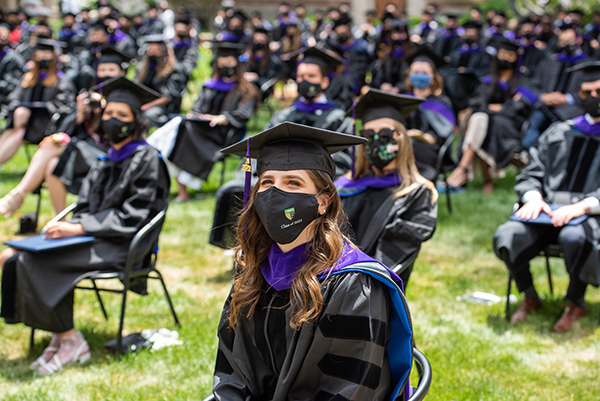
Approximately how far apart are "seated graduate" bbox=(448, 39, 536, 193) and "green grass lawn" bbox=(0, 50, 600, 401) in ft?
6.44

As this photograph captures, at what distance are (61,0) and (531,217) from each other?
1879 centimetres

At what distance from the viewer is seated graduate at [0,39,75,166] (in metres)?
8.51

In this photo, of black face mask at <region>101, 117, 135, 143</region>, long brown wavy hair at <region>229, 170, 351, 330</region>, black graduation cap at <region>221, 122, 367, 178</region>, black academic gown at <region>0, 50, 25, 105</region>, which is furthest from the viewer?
black academic gown at <region>0, 50, 25, 105</region>

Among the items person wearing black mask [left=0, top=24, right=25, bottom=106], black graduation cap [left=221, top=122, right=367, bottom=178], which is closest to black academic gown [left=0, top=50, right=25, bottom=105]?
person wearing black mask [left=0, top=24, right=25, bottom=106]

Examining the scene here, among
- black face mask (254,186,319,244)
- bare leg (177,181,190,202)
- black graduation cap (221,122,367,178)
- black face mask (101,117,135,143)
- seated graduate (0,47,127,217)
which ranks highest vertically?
black graduation cap (221,122,367,178)

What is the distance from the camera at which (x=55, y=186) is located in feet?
21.4

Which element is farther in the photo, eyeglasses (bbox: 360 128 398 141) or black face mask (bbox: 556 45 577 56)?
black face mask (bbox: 556 45 577 56)

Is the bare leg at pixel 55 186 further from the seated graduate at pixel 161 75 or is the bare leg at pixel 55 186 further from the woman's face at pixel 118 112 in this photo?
the seated graduate at pixel 161 75

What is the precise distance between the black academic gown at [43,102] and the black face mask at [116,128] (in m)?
4.33

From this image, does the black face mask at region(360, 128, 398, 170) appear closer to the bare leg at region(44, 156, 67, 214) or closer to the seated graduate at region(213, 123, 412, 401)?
the seated graduate at region(213, 123, 412, 401)

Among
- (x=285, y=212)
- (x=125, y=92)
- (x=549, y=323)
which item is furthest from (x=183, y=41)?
(x=285, y=212)

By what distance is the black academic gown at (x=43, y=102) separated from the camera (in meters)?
8.59

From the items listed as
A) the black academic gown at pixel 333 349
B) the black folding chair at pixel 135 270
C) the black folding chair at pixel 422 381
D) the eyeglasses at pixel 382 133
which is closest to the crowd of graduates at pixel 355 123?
the eyeglasses at pixel 382 133

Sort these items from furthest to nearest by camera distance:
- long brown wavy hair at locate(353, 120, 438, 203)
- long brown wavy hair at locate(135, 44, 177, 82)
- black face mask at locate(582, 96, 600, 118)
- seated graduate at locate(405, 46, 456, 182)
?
long brown wavy hair at locate(135, 44, 177, 82)
seated graduate at locate(405, 46, 456, 182)
black face mask at locate(582, 96, 600, 118)
long brown wavy hair at locate(353, 120, 438, 203)
